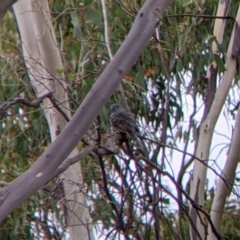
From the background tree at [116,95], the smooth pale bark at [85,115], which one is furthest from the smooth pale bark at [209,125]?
the smooth pale bark at [85,115]

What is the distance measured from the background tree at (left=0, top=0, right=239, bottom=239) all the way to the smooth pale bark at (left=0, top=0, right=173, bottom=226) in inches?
21.7

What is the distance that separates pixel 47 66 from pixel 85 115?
3.70 feet

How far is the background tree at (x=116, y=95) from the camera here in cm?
231

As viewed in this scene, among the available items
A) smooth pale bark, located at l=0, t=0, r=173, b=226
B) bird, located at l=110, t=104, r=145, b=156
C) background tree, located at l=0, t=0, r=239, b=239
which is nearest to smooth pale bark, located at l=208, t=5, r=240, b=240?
background tree, located at l=0, t=0, r=239, b=239

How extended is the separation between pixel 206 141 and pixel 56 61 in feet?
2.67

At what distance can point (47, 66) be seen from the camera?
246 centimetres

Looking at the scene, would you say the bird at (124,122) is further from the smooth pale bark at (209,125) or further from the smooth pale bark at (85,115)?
the smooth pale bark at (209,125)

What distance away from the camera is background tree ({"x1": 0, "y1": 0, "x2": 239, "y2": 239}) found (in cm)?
231

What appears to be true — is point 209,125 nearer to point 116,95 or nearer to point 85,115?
point 116,95

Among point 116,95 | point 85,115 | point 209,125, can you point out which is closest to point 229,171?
point 209,125

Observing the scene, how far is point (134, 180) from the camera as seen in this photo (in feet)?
6.09

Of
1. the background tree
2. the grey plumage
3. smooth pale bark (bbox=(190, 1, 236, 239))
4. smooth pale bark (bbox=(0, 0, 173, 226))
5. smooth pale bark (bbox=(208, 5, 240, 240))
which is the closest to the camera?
smooth pale bark (bbox=(0, 0, 173, 226))

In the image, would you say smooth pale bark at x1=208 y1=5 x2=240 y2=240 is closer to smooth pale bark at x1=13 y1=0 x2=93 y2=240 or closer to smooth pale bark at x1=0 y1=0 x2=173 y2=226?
smooth pale bark at x1=13 y1=0 x2=93 y2=240

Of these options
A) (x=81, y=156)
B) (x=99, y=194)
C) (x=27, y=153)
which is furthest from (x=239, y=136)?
(x=81, y=156)
